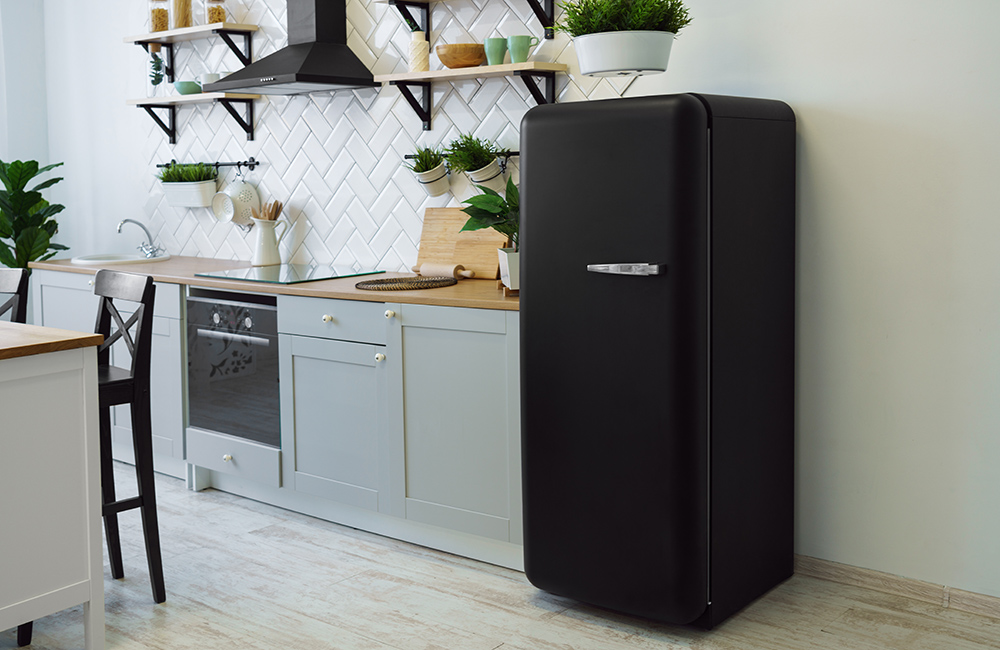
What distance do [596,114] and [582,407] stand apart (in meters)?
0.76


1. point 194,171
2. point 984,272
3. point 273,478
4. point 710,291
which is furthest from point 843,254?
point 194,171

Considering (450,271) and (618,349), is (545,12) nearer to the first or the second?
(450,271)

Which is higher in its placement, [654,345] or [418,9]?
[418,9]

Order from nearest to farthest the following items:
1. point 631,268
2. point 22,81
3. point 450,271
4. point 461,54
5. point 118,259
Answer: point 631,268 → point 461,54 → point 450,271 → point 118,259 → point 22,81

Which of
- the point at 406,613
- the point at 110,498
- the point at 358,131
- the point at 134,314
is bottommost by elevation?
the point at 406,613

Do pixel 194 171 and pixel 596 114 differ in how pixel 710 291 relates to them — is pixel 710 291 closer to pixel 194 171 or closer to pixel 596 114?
pixel 596 114

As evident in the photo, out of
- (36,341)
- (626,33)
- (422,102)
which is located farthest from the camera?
(422,102)

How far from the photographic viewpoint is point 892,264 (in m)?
2.66

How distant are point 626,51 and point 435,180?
1104mm

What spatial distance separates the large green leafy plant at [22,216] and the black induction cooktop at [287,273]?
4.56 ft

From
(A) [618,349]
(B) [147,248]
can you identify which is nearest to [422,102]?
(A) [618,349]

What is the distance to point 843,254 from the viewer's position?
274cm

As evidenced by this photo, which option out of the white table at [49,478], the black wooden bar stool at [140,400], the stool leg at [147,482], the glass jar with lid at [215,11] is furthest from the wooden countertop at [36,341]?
the glass jar with lid at [215,11]

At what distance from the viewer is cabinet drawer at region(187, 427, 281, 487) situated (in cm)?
349
